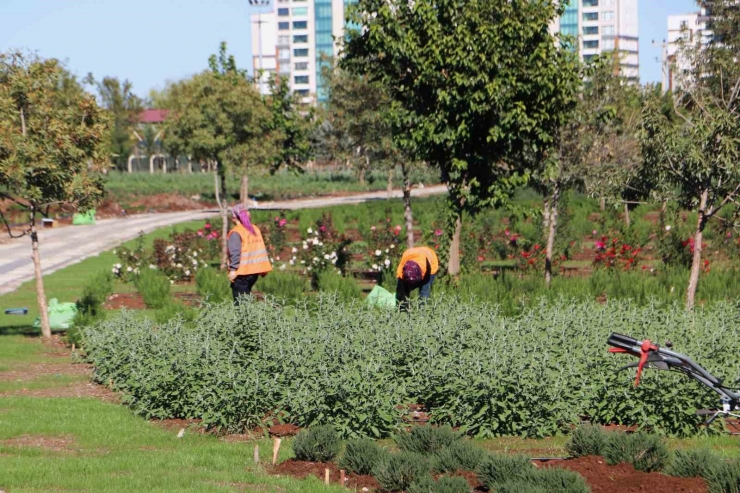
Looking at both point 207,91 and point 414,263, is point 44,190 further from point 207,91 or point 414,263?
point 207,91

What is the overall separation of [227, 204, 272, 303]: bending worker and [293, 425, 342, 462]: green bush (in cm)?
555

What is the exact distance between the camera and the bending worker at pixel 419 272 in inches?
452

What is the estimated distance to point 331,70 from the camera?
25.2 m

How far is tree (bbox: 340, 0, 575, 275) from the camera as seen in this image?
51.2 feet

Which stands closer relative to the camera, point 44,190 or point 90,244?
point 44,190

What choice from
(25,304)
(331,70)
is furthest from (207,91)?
(25,304)

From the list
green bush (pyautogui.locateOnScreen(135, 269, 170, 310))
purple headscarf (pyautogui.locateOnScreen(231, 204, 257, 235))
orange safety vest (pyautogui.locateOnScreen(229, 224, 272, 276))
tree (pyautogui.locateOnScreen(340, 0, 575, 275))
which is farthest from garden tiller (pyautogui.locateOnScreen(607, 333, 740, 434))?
tree (pyautogui.locateOnScreen(340, 0, 575, 275))

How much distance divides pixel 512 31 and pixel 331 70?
10.2 metres

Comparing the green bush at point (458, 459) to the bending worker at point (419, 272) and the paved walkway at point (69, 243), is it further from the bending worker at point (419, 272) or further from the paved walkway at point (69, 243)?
the paved walkway at point (69, 243)

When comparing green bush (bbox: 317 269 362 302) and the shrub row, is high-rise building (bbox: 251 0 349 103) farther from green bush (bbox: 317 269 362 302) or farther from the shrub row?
the shrub row

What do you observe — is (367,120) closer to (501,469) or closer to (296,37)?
(501,469)

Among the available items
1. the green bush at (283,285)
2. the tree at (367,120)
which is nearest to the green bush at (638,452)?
the green bush at (283,285)

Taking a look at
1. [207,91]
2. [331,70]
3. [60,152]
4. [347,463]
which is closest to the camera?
[347,463]

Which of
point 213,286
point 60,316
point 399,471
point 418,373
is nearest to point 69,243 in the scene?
point 60,316
